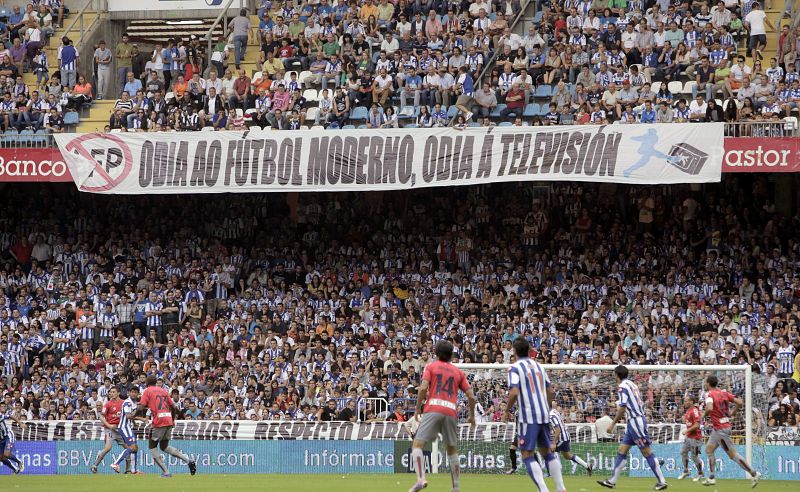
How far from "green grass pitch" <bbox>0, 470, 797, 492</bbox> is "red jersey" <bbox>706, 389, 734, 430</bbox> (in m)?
0.91

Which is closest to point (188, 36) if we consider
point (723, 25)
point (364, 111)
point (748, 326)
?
point (364, 111)

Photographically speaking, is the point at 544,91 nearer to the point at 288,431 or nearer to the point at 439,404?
the point at 288,431

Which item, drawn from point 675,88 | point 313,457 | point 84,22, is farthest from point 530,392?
point 84,22

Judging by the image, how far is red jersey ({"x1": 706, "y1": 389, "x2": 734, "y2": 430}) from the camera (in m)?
19.6

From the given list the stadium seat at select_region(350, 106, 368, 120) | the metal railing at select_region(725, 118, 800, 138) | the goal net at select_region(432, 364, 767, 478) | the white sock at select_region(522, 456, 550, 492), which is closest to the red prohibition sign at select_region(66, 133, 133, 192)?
the stadium seat at select_region(350, 106, 368, 120)

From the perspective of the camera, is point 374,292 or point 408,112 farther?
point 374,292

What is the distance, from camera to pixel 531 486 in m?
19.0

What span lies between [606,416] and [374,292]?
7.75 metres

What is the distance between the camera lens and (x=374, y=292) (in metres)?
29.8

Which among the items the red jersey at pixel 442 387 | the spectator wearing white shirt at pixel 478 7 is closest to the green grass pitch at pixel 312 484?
the red jersey at pixel 442 387

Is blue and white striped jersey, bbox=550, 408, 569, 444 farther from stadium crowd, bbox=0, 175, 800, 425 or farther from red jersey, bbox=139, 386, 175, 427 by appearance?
red jersey, bbox=139, 386, 175, 427

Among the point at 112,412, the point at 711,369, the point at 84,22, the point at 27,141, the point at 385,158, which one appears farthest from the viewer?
the point at 84,22

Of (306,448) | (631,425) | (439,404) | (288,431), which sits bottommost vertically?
(306,448)

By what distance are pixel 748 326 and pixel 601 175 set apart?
4.14m
